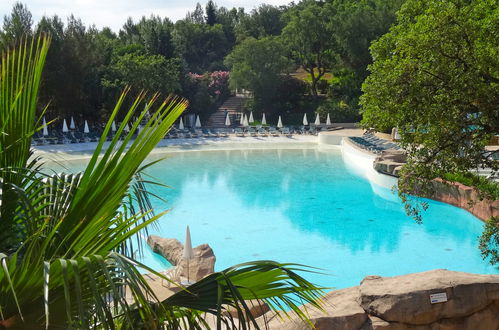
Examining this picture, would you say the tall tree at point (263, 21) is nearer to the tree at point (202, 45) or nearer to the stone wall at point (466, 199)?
the tree at point (202, 45)

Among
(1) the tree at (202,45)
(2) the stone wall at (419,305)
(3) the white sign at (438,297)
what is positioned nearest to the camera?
(2) the stone wall at (419,305)

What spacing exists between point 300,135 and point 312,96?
31.7 feet

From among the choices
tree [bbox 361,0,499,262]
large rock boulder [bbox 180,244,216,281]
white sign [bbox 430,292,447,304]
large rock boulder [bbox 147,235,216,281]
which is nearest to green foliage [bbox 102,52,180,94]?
large rock boulder [bbox 147,235,216,281]

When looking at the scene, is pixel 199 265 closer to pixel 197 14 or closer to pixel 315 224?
pixel 315 224

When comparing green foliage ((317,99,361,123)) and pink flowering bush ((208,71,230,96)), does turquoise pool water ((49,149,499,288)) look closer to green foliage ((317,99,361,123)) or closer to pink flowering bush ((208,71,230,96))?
green foliage ((317,99,361,123))

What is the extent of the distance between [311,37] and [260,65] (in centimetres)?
415

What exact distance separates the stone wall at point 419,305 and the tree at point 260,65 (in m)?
30.7

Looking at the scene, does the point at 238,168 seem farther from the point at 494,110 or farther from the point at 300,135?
the point at 494,110

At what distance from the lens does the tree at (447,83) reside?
7.00 m

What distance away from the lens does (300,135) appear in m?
31.6

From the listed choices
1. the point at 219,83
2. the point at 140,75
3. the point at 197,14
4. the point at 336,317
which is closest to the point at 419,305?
the point at 336,317

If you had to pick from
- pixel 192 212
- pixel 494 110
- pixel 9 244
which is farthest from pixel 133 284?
pixel 192 212

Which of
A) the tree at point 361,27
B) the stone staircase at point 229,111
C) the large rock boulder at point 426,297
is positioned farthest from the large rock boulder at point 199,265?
the stone staircase at point 229,111

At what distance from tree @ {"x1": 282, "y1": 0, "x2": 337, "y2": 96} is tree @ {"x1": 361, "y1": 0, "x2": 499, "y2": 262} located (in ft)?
97.7
